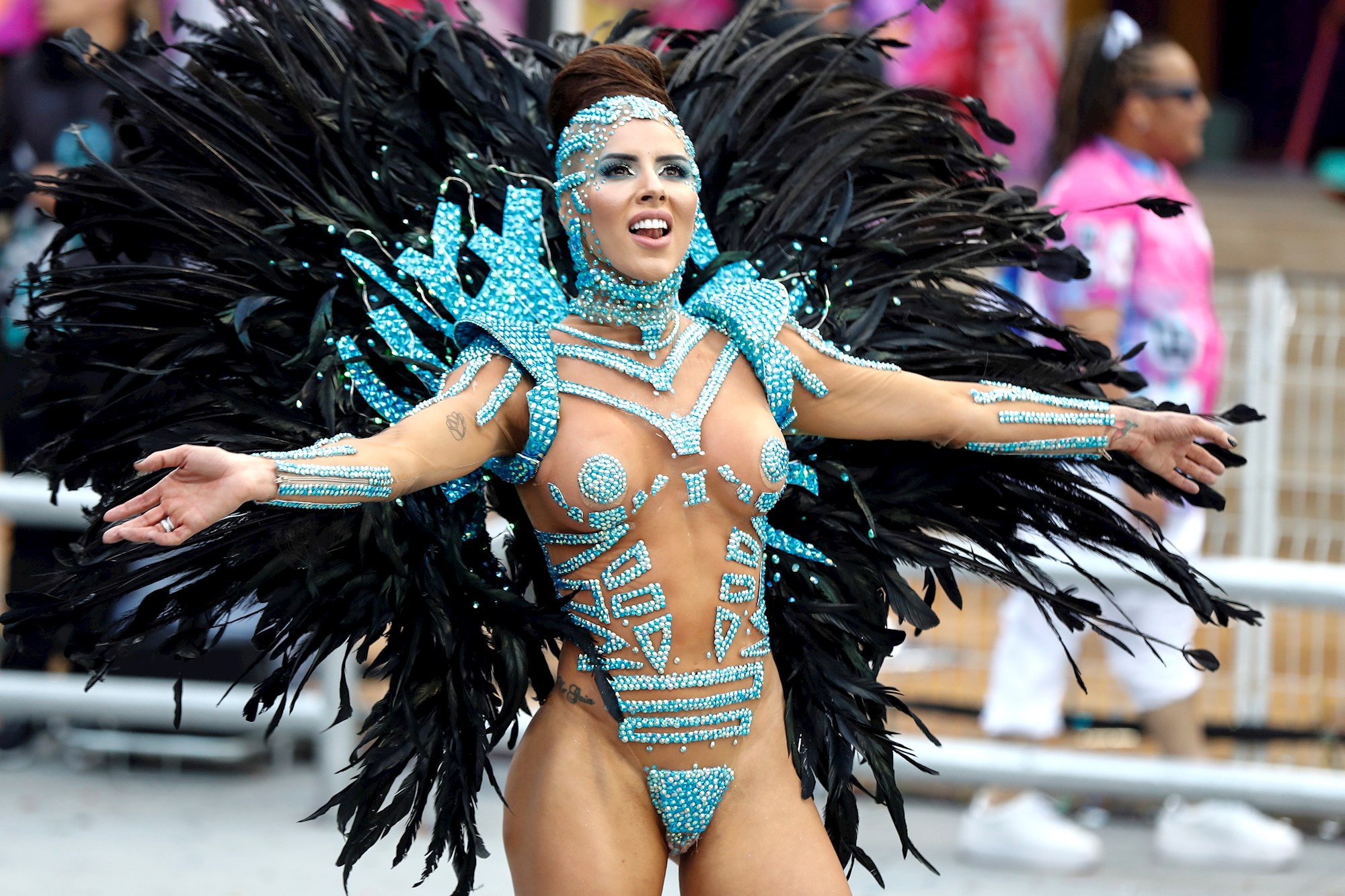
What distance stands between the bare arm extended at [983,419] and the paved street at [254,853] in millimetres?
2043

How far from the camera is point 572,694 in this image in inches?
104

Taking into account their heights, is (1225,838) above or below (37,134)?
below

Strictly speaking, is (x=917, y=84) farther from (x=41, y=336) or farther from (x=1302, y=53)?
(x=1302, y=53)

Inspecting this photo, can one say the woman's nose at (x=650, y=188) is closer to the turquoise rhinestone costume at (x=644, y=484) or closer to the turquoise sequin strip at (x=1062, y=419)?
the turquoise rhinestone costume at (x=644, y=484)

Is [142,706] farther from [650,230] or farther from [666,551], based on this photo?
[650,230]

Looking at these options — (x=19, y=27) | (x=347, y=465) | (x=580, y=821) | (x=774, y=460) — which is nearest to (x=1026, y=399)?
(x=774, y=460)

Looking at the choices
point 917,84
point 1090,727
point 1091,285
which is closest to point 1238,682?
point 1090,727

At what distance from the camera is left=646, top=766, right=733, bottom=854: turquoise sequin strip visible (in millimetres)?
2604

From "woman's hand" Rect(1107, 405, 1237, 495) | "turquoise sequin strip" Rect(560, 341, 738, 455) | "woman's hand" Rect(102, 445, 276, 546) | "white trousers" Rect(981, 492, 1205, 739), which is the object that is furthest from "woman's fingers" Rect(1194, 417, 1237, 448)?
"white trousers" Rect(981, 492, 1205, 739)

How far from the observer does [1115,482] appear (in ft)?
15.5

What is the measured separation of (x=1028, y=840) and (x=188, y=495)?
3200mm

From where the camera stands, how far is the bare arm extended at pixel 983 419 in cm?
276

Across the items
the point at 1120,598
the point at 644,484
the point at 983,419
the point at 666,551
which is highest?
the point at 983,419

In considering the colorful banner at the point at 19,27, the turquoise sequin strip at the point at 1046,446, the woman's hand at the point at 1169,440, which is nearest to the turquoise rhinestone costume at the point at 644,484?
the turquoise sequin strip at the point at 1046,446
